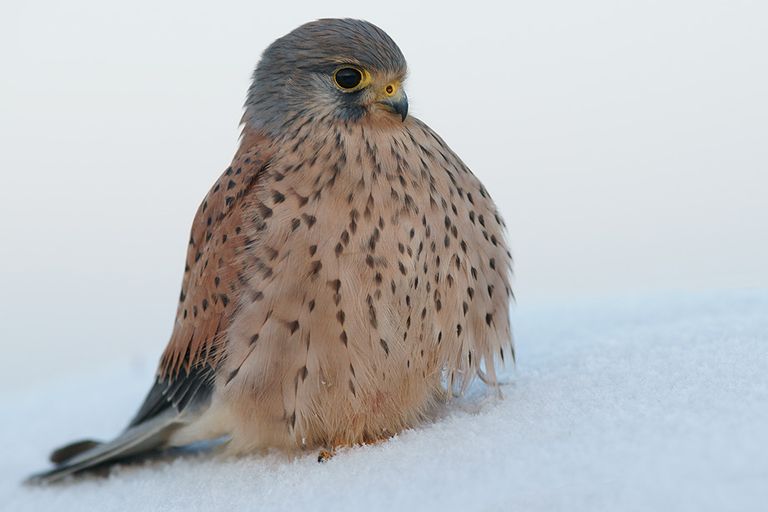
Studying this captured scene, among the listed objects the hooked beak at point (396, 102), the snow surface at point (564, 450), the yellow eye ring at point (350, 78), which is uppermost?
the yellow eye ring at point (350, 78)

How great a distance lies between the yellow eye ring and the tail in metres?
1.52

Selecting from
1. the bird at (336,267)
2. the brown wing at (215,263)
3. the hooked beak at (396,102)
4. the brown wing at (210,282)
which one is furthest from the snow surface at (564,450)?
the hooked beak at (396,102)

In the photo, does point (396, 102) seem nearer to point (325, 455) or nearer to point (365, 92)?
point (365, 92)

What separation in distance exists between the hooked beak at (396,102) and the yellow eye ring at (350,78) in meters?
0.09

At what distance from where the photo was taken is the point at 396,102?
10.4ft

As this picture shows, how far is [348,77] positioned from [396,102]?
0.20 m

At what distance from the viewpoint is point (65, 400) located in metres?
5.19

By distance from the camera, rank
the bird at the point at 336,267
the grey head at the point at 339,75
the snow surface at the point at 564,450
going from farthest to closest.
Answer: the grey head at the point at 339,75
the bird at the point at 336,267
the snow surface at the point at 564,450

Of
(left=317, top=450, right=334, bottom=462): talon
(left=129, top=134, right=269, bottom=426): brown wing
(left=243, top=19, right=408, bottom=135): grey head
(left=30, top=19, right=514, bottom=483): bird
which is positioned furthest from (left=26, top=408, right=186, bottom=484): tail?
(left=243, top=19, right=408, bottom=135): grey head

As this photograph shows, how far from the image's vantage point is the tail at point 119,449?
11.8 ft

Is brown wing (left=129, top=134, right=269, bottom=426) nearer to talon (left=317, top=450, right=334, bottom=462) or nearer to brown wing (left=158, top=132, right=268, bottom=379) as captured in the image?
brown wing (left=158, top=132, right=268, bottom=379)

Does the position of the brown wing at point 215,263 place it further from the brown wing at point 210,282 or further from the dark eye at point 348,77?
the dark eye at point 348,77

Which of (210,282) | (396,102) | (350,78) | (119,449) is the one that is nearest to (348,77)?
(350,78)

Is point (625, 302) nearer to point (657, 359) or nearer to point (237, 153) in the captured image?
point (657, 359)
